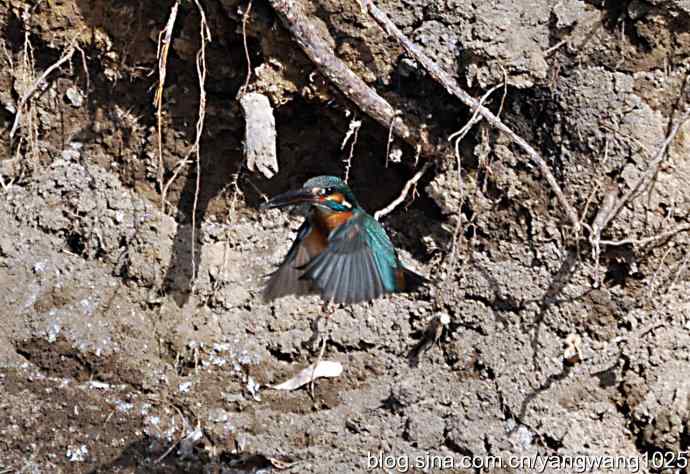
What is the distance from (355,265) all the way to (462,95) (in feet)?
2.19

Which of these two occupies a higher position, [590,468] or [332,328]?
[332,328]

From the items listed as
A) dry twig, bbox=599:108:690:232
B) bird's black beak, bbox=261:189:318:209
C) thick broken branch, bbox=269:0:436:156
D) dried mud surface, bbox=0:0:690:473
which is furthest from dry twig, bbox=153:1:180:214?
dry twig, bbox=599:108:690:232

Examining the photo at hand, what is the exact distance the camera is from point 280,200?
2.93m

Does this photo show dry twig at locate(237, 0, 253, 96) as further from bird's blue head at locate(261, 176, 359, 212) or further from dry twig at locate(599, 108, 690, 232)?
dry twig at locate(599, 108, 690, 232)

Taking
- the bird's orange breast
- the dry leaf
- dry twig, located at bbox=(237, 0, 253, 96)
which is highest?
dry twig, located at bbox=(237, 0, 253, 96)

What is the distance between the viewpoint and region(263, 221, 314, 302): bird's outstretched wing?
3027mm

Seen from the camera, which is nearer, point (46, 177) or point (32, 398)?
point (32, 398)

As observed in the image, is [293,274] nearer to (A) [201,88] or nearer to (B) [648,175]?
(A) [201,88]

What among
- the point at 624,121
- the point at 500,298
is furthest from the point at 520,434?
the point at 624,121

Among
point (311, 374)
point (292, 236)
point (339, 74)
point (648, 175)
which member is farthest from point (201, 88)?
point (648, 175)

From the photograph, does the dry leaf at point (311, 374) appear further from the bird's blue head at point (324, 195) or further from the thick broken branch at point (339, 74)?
the thick broken branch at point (339, 74)

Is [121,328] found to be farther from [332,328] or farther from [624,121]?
[624,121]

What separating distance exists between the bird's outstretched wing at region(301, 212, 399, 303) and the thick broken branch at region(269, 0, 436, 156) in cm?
36

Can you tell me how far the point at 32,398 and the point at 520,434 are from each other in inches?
62.6
